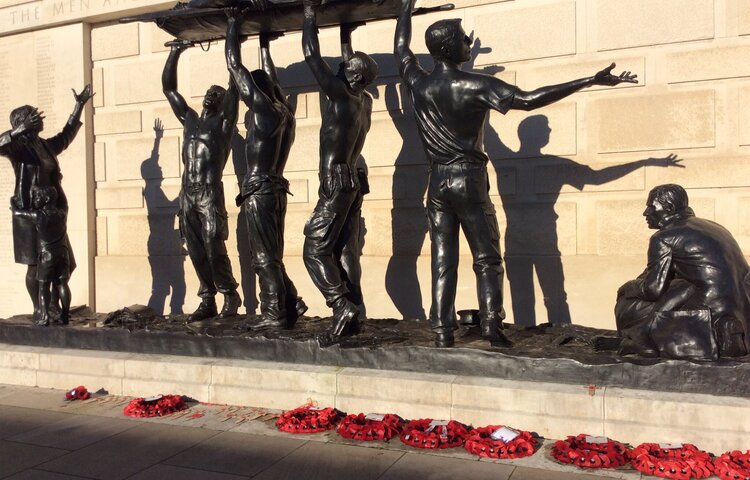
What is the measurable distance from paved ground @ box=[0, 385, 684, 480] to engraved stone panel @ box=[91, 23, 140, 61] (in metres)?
5.34

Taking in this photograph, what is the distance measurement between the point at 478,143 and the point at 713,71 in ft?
9.21

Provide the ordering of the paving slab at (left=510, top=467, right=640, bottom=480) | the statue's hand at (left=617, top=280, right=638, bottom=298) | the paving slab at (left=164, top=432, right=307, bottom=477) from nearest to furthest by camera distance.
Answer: the paving slab at (left=510, top=467, right=640, bottom=480), the paving slab at (left=164, top=432, right=307, bottom=477), the statue's hand at (left=617, top=280, right=638, bottom=298)

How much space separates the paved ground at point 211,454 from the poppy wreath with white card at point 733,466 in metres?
0.47

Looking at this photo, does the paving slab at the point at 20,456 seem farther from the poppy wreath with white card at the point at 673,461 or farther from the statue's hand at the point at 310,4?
the statue's hand at the point at 310,4

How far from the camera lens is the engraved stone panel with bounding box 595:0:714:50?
627 cm

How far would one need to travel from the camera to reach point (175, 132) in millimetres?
8594

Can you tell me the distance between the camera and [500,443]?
4.09m

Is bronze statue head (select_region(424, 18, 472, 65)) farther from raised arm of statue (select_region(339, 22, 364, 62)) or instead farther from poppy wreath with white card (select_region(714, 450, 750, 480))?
poppy wreath with white card (select_region(714, 450, 750, 480))

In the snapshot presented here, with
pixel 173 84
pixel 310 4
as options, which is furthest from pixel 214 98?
pixel 310 4

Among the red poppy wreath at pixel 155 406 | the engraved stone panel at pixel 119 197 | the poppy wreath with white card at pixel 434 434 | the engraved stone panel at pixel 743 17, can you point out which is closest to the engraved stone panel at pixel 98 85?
the engraved stone panel at pixel 119 197

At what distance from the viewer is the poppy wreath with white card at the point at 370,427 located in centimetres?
438

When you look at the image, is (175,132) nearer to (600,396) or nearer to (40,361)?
(40,361)

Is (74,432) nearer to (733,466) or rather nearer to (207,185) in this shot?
(207,185)

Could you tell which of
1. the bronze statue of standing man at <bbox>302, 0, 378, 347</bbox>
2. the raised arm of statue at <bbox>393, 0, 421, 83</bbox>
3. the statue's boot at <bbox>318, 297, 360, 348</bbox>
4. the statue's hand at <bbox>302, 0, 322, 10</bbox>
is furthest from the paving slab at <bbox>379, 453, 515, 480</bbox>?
the statue's hand at <bbox>302, 0, 322, 10</bbox>
